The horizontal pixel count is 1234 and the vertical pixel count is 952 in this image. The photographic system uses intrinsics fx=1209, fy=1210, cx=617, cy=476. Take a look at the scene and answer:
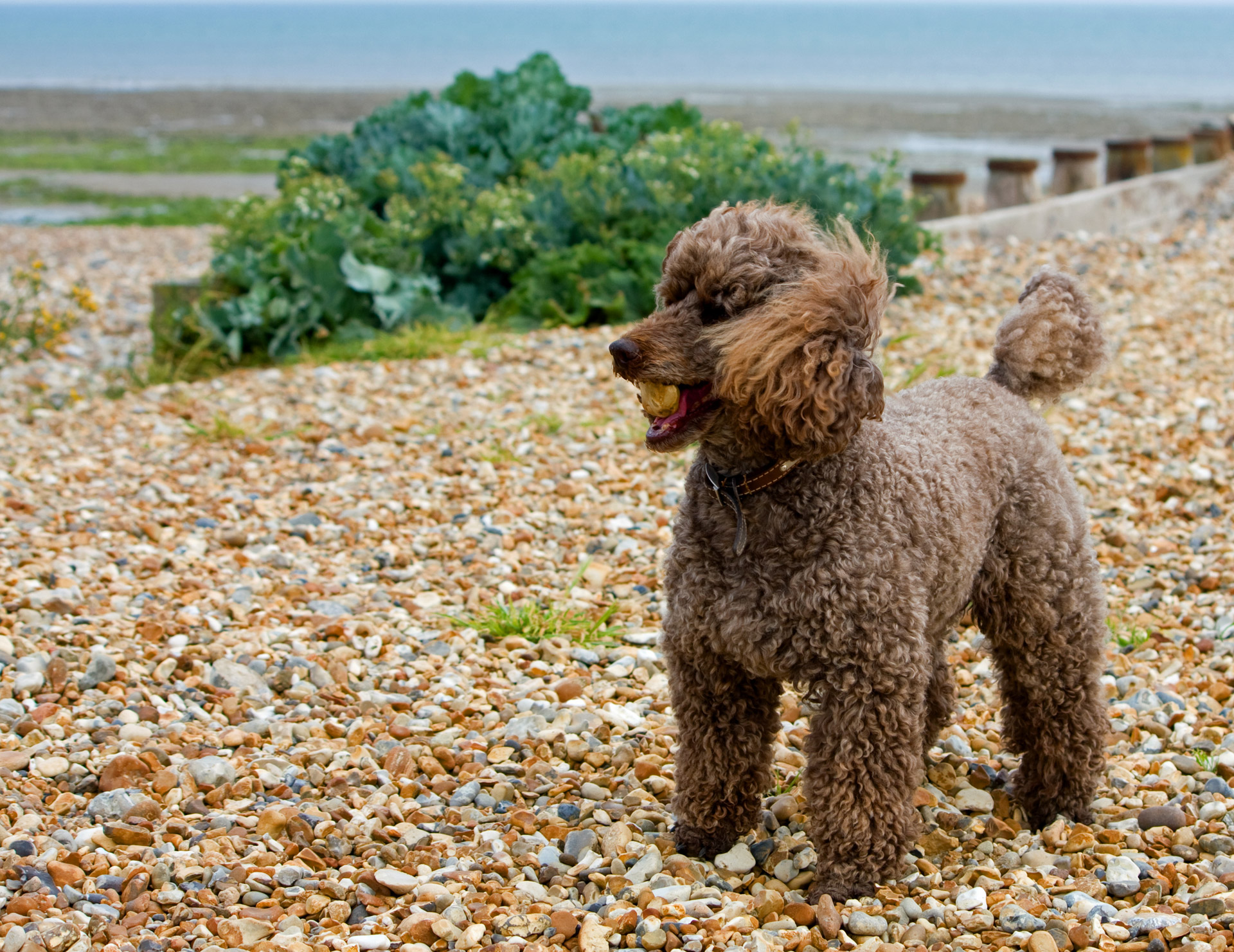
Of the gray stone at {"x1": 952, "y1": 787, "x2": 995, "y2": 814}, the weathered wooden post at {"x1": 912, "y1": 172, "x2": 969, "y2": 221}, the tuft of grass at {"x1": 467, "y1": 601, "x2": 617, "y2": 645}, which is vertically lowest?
the gray stone at {"x1": 952, "y1": 787, "x2": 995, "y2": 814}

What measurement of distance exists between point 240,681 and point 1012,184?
10526 millimetres

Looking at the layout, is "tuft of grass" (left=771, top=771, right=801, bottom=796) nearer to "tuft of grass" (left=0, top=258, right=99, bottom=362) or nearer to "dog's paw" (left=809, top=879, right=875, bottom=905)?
"dog's paw" (left=809, top=879, right=875, bottom=905)

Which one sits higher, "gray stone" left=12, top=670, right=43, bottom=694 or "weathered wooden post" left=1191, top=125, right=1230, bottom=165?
"weathered wooden post" left=1191, top=125, right=1230, bottom=165

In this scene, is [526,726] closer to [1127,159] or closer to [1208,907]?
[1208,907]

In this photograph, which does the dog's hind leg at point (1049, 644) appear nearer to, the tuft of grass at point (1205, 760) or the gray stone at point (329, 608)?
the tuft of grass at point (1205, 760)

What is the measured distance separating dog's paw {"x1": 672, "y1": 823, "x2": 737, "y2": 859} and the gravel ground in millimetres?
42

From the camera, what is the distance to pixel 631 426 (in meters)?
6.33

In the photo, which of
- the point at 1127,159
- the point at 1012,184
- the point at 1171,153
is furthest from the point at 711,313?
the point at 1171,153

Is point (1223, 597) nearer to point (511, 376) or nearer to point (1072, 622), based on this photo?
point (1072, 622)

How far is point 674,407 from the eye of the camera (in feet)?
9.27

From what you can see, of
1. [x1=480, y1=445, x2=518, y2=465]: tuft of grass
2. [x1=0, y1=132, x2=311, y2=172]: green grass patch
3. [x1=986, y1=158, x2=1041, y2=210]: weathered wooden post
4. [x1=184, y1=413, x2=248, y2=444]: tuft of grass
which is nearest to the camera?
[x1=480, y1=445, x2=518, y2=465]: tuft of grass

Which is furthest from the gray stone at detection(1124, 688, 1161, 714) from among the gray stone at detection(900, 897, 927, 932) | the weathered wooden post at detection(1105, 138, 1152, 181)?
the weathered wooden post at detection(1105, 138, 1152, 181)

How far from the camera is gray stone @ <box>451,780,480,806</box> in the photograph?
11.5ft

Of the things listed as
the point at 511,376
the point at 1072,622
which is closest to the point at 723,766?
the point at 1072,622
